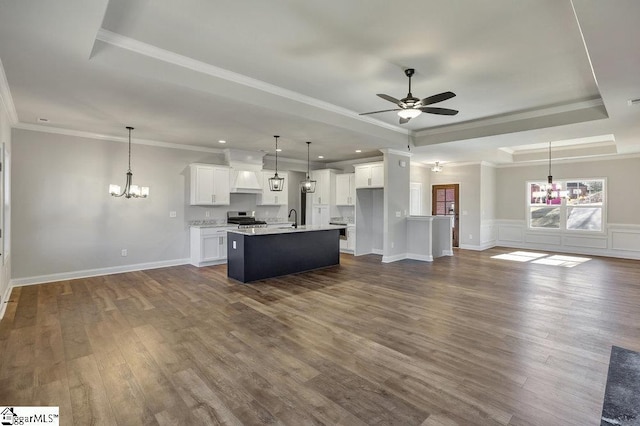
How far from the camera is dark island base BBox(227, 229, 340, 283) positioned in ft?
18.3

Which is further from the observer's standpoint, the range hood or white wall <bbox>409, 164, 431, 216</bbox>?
white wall <bbox>409, 164, 431, 216</bbox>

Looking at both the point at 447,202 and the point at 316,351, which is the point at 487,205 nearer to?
the point at 447,202

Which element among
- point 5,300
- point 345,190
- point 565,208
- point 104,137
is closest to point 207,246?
point 104,137

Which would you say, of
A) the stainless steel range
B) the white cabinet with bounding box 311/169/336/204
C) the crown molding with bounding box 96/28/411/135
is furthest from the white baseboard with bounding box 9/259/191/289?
the crown molding with bounding box 96/28/411/135

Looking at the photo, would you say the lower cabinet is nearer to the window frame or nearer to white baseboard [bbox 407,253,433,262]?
white baseboard [bbox 407,253,433,262]

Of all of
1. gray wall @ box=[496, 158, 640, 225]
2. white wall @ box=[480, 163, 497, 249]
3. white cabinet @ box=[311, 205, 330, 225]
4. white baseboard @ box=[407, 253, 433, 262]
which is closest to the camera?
white baseboard @ box=[407, 253, 433, 262]

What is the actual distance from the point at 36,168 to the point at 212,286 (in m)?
3.64

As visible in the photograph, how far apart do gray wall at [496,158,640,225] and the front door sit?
5.37 ft

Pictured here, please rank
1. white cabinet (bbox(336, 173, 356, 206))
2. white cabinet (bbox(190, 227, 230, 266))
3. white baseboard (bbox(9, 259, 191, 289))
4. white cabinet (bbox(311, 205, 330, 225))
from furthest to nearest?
white cabinet (bbox(311, 205, 330, 225))
white cabinet (bbox(336, 173, 356, 206))
white cabinet (bbox(190, 227, 230, 266))
white baseboard (bbox(9, 259, 191, 289))

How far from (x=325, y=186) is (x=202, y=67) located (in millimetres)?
5843

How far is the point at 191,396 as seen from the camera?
2254 millimetres

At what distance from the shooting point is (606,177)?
835 centimetres

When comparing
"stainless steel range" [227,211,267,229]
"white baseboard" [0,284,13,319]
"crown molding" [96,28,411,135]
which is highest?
"crown molding" [96,28,411,135]

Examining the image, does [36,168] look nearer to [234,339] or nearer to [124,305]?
[124,305]
